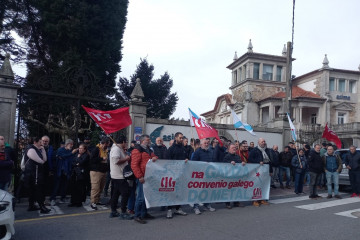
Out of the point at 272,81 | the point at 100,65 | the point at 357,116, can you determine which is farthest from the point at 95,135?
the point at 357,116

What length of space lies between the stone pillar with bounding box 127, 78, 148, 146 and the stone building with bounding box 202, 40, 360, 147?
30.8 metres

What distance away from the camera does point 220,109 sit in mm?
50594

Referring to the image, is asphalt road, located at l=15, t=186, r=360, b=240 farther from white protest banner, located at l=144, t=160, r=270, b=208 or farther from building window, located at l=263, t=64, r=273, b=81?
building window, located at l=263, t=64, r=273, b=81

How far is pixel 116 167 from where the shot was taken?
7004 millimetres

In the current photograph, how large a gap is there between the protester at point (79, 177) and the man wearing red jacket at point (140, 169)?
7.19 ft

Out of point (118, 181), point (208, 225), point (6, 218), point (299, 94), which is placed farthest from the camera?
point (299, 94)

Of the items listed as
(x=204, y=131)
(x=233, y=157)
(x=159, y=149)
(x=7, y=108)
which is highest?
(x=7, y=108)

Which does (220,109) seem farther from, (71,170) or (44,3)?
(71,170)

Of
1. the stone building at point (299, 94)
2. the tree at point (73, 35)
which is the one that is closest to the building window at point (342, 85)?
the stone building at point (299, 94)

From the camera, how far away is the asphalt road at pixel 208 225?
556cm

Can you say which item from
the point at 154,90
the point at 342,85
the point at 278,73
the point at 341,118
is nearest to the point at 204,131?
the point at 154,90

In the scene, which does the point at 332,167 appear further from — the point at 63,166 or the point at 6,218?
the point at 6,218

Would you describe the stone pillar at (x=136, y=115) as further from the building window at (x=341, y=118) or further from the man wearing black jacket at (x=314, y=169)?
the building window at (x=341, y=118)

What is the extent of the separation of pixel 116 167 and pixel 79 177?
193 cm
